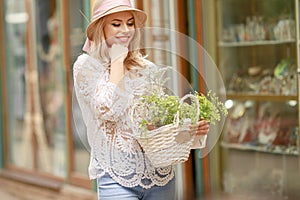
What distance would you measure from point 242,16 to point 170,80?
2.24 metres

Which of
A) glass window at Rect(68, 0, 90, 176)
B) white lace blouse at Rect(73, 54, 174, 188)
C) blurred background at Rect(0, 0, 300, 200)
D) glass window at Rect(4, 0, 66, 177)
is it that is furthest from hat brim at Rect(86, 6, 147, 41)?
glass window at Rect(4, 0, 66, 177)

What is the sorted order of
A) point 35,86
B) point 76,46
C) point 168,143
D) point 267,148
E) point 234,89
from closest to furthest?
point 168,143 → point 267,148 → point 234,89 → point 76,46 → point 35,86

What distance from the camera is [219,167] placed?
464cm

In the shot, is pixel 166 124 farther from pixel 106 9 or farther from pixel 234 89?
pixel 234 89

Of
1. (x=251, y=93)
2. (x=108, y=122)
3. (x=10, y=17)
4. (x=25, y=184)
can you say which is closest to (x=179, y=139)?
(x=108, y=122)

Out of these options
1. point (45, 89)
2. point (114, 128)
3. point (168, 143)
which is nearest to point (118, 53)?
point (114, 128)

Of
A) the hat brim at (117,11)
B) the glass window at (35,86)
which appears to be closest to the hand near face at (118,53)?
the hat brim at (117,11)

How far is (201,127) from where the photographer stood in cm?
224

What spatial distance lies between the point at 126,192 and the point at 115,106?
0.31 metres

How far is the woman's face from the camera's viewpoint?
232 cm

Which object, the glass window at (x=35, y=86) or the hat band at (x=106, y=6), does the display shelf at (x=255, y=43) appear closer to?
the glass window at (x=35, y=86)

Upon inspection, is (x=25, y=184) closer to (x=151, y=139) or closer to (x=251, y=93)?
(x=251, y=93)

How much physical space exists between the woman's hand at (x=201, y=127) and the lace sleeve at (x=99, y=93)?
25cm

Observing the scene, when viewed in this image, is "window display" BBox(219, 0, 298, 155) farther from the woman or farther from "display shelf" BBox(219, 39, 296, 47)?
the woman
